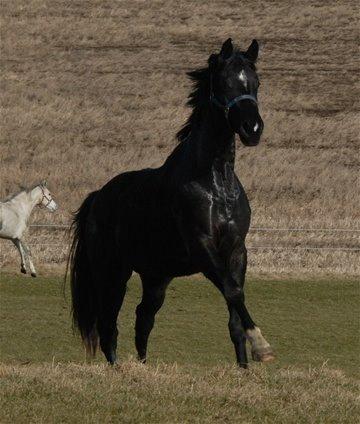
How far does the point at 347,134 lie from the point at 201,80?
4201 centimetres

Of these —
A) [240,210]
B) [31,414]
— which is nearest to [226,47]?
[240,210]

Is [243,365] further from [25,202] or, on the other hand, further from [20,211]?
[25,202]

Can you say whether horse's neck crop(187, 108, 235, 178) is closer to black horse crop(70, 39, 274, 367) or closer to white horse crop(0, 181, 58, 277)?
black horse crop(70, 39, 274, 367)

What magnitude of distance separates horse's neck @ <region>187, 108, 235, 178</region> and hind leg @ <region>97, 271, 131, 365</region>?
7.46 ft

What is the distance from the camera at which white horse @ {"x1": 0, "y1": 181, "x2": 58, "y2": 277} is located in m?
29.0

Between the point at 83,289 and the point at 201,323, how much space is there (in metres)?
9.10

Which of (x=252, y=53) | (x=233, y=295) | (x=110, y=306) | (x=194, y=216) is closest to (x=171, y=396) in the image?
(x=233, y=295)

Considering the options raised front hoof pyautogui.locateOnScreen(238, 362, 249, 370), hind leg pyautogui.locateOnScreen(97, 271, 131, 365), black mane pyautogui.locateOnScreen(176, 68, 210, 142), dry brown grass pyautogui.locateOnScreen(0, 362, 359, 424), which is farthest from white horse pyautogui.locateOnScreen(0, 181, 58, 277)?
dry brown grass pyautogui.locateOnScreen(0, 362, 359, 424)

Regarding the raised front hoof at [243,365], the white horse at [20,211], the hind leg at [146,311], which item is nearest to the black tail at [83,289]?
the hind leg at [146,311]

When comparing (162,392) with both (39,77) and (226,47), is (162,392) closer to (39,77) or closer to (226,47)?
(226,47)

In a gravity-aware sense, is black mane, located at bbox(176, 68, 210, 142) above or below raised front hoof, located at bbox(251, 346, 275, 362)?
above

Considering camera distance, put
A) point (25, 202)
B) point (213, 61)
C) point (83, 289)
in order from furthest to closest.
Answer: point (25, 202) < point (83, 289) < point (213, 61)

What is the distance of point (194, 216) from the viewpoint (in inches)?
416

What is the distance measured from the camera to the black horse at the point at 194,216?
1038 centimetres
